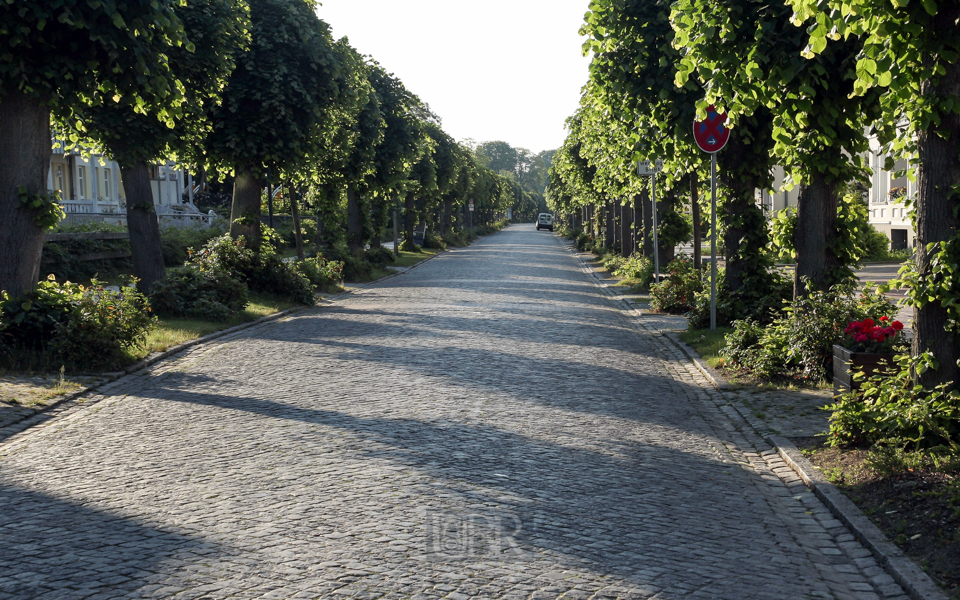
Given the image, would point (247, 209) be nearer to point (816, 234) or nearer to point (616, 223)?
point (816, 234)

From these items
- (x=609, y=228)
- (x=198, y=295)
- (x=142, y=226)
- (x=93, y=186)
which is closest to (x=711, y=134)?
(x=198, y=295)

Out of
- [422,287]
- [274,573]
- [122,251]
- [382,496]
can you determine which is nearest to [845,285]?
[382,496]

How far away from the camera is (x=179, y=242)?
3241 cm

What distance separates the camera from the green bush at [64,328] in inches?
429

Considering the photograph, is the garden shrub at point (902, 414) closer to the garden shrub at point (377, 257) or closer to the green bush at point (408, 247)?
the garden shrub at point (377, 257)

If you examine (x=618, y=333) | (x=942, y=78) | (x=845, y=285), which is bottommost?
(x=618, y=333)

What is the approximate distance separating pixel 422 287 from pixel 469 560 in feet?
Result: 72.6

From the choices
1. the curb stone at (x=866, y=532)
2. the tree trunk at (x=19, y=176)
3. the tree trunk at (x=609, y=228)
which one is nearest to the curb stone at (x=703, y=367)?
the curb stone at (x=866, y=532)

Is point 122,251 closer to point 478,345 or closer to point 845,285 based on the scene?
point 478,345

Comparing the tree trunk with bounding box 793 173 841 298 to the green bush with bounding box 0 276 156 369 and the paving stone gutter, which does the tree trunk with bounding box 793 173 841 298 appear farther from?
the green bush with bounding box 0 276 156 369

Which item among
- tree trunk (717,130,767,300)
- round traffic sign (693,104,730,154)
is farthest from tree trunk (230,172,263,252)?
round traffic sign (693,104,730,154)

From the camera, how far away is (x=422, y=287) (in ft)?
87.7

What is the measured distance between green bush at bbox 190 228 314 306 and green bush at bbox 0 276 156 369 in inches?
351

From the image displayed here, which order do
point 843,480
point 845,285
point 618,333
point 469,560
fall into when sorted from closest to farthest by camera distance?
point 469,560 → point 843,480 → point 845,285 → point 618,333
